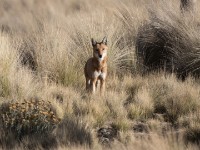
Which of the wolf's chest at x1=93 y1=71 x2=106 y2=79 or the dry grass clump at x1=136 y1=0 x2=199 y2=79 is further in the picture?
the dry grass clump at x1=136 y1=0 x2=199 y2=79

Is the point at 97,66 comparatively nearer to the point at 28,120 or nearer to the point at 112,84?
the point at 112,84

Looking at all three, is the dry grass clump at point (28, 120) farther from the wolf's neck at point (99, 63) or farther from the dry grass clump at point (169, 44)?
the dry grass clump at point (169, 44)

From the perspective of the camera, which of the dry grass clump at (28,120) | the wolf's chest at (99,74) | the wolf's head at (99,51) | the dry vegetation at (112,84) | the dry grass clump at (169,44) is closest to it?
the dry vegetation at (112,84)

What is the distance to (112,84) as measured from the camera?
10758 mm

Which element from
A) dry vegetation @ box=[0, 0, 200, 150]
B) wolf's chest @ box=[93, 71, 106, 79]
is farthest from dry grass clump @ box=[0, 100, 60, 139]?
wolf's chest @ box=[93, 71, 106, 79]

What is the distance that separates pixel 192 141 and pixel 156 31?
188 inches

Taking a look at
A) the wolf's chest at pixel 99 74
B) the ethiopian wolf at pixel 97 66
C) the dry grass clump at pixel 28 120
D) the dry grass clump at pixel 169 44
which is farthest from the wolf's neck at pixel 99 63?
the dry grass clump at pixel 169 44

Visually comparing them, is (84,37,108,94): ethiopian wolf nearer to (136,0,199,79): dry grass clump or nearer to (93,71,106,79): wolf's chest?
(93,71,106,79): wolf's chest

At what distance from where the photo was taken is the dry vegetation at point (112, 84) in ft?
24.8

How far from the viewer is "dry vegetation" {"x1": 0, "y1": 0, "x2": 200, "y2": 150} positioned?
7570 millimetres

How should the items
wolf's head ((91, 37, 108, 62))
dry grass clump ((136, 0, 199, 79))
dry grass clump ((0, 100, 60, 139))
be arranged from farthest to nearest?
dry grass clump ((136, 0, 199, 79))
wolf's head ((91, 37, 108, 62))
dry grass clump ((0, 100, 60, 139))

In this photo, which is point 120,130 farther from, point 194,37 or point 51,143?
point 194,37

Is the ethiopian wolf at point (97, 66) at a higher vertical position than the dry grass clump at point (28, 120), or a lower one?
higher

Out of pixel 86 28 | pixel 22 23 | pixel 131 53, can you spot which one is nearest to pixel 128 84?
pixel 131 53
